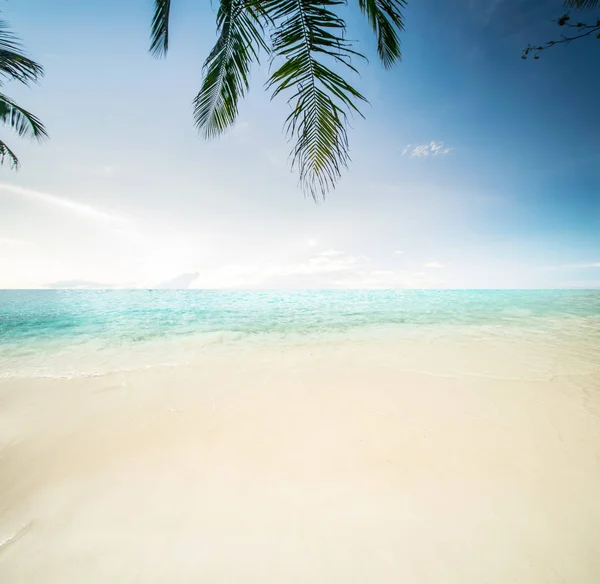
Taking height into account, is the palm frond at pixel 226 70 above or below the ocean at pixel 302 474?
above

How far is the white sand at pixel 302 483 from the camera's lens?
65.4 inches

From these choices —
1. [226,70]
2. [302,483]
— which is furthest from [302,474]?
[226,70]

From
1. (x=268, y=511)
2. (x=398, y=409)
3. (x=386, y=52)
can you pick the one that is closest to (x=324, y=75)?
(x=386, y=52)

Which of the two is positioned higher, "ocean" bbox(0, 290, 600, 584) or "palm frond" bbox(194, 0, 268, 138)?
"palm frond" bbox(194, 0, 268, 138)

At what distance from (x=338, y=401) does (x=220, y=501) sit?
2146 millimetres

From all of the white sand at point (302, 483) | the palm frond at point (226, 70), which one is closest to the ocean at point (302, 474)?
the white sand at point (302, 483)

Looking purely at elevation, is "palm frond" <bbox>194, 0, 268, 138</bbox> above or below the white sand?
above

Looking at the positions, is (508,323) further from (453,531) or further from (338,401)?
(453,531)

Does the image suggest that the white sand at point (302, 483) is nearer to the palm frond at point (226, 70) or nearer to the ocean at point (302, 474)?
the ocean at point (302, 474)

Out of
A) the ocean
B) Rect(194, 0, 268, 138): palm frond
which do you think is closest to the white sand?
the ocean

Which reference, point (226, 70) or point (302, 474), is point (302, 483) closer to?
point (302, 474)

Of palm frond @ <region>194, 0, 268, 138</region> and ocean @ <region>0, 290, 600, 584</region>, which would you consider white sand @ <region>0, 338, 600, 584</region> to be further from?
palm frond @ <region>194, 0, 268, 138</region>

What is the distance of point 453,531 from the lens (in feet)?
6.00

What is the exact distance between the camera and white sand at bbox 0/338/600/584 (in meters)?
1.66
